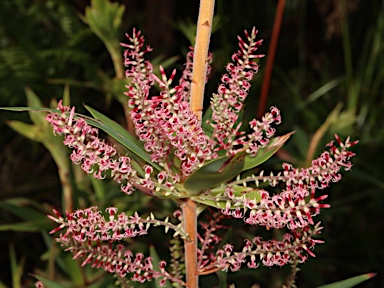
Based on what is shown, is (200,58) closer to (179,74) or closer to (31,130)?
(31,130)

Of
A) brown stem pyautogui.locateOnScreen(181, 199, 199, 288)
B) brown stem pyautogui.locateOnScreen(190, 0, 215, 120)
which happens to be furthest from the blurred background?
brown stem pyautogui.locateOnScreen(190, 0, 215, 120)

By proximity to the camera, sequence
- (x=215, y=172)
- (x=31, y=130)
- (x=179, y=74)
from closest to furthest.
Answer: (x=215, y=172) < (x=31, y=130) < (x=179, y=74)

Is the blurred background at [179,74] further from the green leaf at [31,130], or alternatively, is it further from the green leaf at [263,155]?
the green leaf at [263,155]

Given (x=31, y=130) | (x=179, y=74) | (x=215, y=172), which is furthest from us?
(x=179, y=74)

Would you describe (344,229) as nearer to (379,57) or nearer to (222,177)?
(379,57)

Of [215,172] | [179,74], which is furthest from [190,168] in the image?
[179,74]

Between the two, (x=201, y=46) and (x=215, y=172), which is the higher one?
(x=201, y=46)

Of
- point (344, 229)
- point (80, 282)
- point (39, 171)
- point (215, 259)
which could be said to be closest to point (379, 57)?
point (344, 229)

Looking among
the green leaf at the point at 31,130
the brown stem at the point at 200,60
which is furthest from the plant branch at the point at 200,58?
the green leaf at the point at 31,130

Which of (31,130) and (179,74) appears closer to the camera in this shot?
(31,130)

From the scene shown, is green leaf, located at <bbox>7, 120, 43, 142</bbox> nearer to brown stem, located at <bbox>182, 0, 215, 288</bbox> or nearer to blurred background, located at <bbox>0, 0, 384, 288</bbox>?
blurred background, located at <bbox>0, 0, 384, 288</bbox>
